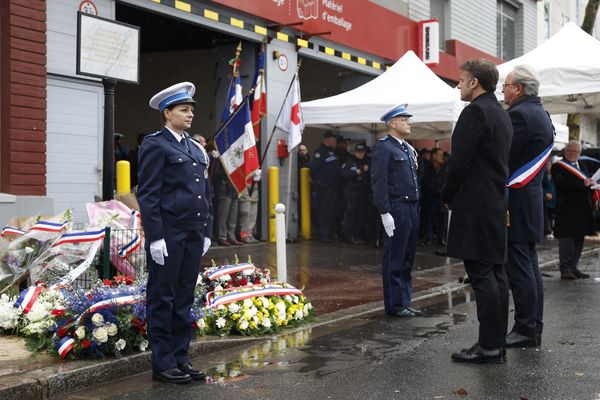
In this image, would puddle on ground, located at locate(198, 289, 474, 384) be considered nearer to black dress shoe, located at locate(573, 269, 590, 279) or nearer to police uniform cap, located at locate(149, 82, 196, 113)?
police uniform cap, located at locate(149, 82, 196, 113)

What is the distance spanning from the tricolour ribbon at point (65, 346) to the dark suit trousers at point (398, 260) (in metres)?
3.37

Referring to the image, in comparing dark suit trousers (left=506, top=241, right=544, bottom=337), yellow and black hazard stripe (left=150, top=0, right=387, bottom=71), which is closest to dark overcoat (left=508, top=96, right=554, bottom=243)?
dark suit trousers (left=506, top=241, right=544, bottom=337)

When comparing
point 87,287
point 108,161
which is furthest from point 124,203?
point 87,287

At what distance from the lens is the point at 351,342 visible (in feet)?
22.6

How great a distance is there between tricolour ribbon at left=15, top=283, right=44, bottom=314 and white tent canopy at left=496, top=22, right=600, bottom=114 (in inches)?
280

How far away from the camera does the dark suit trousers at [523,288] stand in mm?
6488

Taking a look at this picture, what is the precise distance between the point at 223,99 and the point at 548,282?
7462 mm

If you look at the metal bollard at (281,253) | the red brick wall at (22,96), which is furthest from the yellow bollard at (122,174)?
the metal bollard at (281,253)

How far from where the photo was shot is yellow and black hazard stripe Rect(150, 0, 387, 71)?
13047 millimetres

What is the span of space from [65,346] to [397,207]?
12.1 feet

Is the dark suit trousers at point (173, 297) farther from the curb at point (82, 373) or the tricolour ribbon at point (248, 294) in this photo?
the tricolour ribbon at point (248, 294)

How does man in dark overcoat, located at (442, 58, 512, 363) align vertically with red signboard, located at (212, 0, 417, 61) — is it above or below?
below

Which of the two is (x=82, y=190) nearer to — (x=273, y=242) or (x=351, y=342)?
(x=273, y=242)

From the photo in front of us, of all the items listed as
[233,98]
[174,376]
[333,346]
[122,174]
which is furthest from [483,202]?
[233,98]
